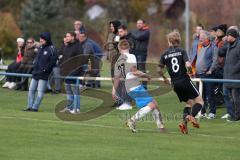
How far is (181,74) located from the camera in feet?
52.6

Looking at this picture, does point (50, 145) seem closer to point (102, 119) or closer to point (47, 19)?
point (102, 119)

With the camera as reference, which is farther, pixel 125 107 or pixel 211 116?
pixel 125 107

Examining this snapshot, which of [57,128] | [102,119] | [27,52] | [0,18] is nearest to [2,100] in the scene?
[27,52]

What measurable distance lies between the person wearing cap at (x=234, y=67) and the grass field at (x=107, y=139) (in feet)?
1.44

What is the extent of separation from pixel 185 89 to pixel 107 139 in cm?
224

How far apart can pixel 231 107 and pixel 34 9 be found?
125 feet

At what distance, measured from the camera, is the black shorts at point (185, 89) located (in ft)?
52.7

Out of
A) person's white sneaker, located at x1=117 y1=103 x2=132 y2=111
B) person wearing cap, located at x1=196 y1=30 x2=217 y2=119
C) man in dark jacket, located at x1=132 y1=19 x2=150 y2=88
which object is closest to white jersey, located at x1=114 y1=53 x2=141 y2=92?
person wearing cap, located at x1=196 y1=30 x2=217 y2=119

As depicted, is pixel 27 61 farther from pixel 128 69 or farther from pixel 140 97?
pixel 140 97

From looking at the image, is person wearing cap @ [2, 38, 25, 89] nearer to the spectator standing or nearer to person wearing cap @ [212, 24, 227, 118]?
the spectator standing

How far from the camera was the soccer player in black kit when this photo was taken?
15867mm

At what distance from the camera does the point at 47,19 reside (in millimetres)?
55406

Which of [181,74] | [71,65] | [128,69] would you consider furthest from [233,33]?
[71,65]

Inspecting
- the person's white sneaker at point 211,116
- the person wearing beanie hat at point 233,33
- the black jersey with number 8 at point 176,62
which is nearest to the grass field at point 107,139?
the person's white sneaker at point 211,116
